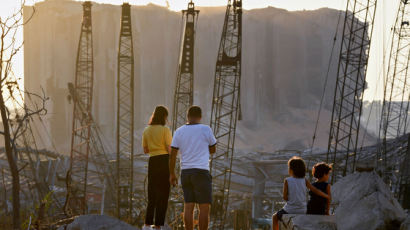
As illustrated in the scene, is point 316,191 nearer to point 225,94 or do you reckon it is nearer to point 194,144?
point 194,144

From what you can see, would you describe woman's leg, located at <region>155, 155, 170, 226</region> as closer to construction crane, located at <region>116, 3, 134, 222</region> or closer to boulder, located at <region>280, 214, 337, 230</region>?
boulder, located at <region>280, 214, 337, 230</region>

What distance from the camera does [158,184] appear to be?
7168mm

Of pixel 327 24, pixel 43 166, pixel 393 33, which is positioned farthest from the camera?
pixel 327 24

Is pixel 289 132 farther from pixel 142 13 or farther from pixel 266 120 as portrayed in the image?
pixel 142 13

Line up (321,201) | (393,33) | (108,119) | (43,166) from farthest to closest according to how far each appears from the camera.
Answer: (108,119), (393,33), (43,166), (321,201)

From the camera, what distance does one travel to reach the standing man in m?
6.54

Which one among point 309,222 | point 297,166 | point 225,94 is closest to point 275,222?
point 297,166

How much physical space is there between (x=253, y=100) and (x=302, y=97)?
10.7 m

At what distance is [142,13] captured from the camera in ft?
308

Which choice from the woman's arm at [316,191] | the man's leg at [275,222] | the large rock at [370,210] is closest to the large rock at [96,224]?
the man's leg at [275,222]

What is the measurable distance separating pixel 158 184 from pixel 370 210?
9.52ft

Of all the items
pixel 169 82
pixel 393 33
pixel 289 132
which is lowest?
pixel 289 132

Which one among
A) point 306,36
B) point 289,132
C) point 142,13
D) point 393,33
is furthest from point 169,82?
point 393,33

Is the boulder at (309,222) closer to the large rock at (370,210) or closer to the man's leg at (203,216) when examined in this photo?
the large rock at (370,210)
